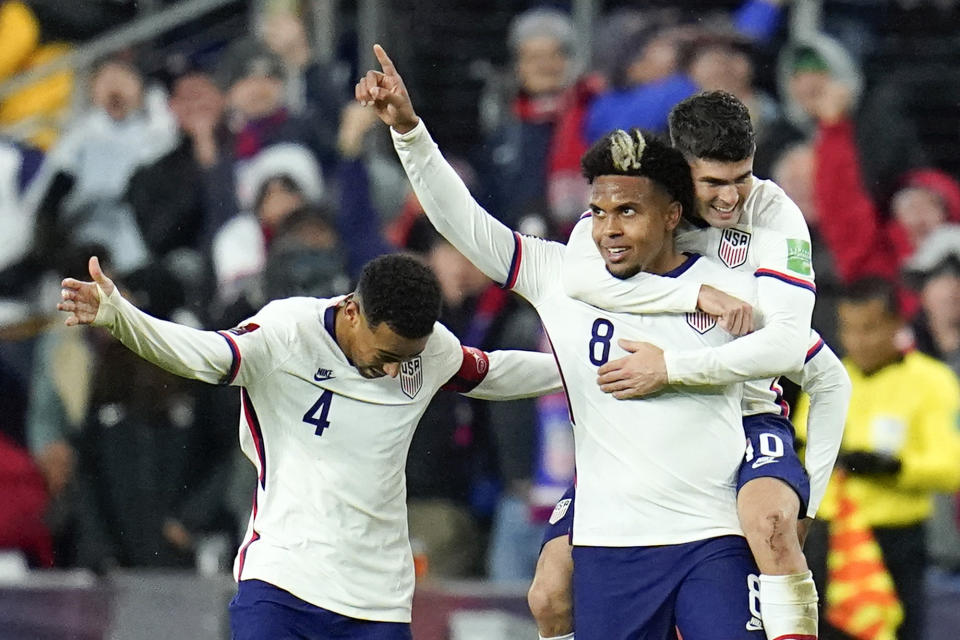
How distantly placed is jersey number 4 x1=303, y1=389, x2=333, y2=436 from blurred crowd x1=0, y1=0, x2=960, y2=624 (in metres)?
3.27

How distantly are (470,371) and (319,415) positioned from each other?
1.89ft

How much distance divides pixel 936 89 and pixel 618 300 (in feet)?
20.9

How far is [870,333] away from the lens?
332 inches

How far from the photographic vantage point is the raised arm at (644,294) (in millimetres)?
5562

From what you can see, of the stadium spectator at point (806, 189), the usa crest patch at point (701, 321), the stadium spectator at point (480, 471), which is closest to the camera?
the usa crest patch at point (701, 321)

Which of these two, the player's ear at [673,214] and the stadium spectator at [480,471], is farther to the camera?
the stadium spectator at [480,471]

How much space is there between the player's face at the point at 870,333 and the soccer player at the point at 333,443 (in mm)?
3030

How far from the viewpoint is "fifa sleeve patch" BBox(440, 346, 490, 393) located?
20.2ft

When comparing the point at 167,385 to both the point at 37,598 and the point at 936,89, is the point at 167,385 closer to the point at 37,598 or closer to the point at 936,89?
the point at 37,598

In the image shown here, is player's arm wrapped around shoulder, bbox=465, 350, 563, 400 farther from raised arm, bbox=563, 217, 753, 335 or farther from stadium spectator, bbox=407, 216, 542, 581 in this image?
stadium spectator, bbox=407, 216, 542, 581

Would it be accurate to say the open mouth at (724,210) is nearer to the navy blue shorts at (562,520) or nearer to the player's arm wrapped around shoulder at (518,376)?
the player's arm wrapped around shoulder at (518,376)

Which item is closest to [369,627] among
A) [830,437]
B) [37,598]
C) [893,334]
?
[830,437]

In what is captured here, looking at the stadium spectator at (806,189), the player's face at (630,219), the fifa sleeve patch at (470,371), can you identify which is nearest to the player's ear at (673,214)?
the player's face at (630,219)

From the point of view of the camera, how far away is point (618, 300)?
5648 millimetres
